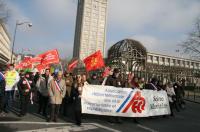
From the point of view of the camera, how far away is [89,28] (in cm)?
10694

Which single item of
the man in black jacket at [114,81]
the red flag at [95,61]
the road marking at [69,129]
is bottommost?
the road marking at [69,129]

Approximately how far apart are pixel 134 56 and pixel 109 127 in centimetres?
1458

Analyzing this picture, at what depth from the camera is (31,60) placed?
1672cm

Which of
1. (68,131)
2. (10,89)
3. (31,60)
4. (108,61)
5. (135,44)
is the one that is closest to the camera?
(68,131)

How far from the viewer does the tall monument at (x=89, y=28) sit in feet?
347

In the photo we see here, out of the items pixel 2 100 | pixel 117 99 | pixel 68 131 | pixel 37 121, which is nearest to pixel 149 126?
pixel 117 99

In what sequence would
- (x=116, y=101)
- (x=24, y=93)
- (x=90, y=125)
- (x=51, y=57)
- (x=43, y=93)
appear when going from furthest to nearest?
1. (x=51, y=57)
2. (x=43, y=93)
3. (x=24, y=93)
4. (x=116, y=101)
5. (x=90, y=125)

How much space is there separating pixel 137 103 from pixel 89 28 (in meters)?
97.4

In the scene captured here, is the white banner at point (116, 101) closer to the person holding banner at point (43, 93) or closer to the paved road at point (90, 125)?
the paved road at point (90, 125)

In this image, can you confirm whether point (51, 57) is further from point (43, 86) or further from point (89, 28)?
point (89, 28)

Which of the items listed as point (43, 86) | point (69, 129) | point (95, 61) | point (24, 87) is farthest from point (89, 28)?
point (69, 129)

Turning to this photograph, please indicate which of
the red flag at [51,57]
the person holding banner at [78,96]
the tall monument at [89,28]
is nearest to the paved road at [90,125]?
the person holding banner at [78,96]

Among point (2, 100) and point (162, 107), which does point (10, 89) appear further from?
point (162, 107)

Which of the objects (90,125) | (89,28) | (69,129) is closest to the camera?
(69,129)
